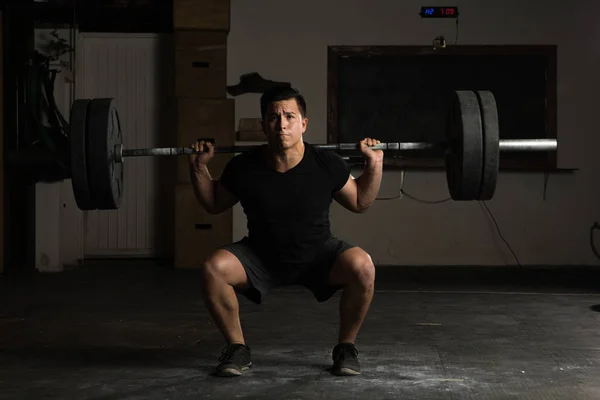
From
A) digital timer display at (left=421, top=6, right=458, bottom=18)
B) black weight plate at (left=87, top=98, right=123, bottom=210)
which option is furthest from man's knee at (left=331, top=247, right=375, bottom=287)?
digital timer display at (left=421, top=6, right=458, bottom=18)

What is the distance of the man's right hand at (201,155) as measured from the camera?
286 cm

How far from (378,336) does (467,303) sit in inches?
42.5

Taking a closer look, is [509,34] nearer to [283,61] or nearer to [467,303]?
[283,61]

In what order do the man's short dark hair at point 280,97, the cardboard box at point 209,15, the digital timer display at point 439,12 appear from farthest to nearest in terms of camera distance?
the digital timer display at point 439,12 → the cardboard box at point 209,15 → the man's short dark hair at point 280,97

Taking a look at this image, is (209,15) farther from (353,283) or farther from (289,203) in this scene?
(353,283)

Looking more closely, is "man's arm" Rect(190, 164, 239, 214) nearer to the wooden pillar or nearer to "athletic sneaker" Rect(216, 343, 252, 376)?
"athletic sneaker" Rect(216, 343, 252, 376)

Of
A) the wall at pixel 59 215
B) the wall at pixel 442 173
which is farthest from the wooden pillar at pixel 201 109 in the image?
the wall at pixel 59 215

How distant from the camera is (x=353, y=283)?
107 inches

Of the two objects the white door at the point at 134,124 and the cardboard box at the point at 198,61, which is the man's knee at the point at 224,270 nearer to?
the cardboard box at the point at 198,61

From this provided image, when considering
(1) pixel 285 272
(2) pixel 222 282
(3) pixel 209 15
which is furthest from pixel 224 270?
(3) pixel 209 15

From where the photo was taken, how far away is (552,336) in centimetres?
344

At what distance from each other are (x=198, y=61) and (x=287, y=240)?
3279 millimetres

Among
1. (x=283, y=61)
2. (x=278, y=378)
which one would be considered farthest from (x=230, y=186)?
(x=283, y=61)

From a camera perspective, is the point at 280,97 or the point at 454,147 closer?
the point at 280,97
